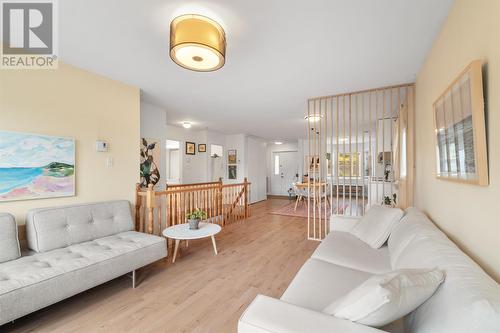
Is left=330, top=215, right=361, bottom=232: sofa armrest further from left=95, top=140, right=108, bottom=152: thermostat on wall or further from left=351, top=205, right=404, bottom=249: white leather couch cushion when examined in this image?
left=95, top=140, right=108, bottom=152: thermostat on wall

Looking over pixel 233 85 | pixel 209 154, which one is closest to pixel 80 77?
pixel 233 85

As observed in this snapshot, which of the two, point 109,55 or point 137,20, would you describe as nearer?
point 137,20

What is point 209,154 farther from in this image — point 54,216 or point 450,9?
point 450,9

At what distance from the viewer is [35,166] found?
2176mm

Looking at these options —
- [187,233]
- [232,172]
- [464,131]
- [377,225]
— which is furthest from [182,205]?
[464,131]

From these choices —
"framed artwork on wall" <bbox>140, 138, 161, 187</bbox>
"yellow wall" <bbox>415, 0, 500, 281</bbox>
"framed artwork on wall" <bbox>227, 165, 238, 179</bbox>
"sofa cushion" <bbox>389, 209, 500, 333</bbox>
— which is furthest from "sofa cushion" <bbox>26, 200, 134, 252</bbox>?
"framed artwork on wall" <bbox>227, 165, 238, 179</bbox>

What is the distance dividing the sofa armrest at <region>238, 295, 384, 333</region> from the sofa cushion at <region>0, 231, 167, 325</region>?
5.23ft

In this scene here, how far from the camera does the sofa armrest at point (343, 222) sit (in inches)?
112

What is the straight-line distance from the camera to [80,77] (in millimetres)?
2541

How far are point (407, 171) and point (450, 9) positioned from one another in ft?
6.50

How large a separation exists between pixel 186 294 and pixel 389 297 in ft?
6.12

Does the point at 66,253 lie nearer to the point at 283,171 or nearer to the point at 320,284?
the point at 320,284

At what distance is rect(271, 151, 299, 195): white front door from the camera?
925cm

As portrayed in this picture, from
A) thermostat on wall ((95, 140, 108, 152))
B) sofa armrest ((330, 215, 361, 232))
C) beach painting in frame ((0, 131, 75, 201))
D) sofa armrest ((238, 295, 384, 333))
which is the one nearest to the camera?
sofa armrest ((238, 295, 384, 333))
